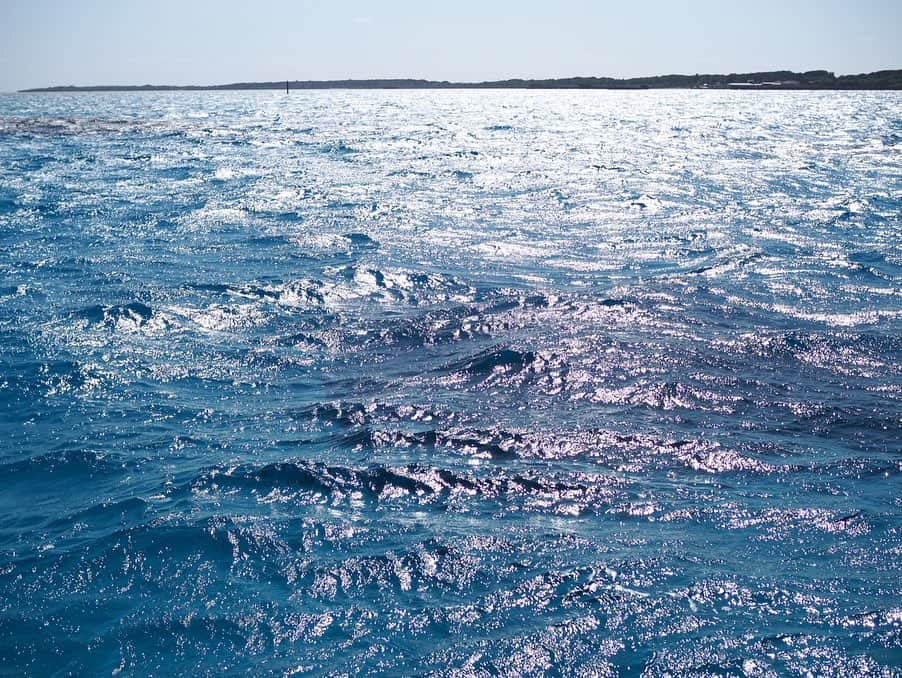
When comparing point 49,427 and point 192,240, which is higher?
point 192,240

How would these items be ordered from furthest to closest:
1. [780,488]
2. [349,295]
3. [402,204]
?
[402,204] < [349,295] < [780,488]

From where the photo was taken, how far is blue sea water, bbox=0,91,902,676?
190 inches

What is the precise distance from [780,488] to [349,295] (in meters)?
8.42

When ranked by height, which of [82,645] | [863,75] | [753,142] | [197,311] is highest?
[863,75]

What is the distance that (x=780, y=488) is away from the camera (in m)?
6.55

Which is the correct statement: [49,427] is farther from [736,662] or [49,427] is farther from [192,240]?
[192,240]

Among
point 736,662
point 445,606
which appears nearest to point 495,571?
point 445,606

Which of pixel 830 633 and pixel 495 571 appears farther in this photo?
pixel 495 571

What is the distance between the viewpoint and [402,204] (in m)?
23.2

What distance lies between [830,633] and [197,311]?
10179 mm

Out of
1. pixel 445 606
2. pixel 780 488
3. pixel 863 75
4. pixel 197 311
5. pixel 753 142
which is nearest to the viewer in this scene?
pixel 445 606

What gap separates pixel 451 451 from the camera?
24.2 feet

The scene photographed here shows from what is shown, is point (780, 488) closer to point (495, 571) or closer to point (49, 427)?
point (495, 571)

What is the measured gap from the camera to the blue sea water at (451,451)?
15.8ft
